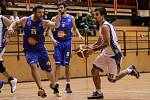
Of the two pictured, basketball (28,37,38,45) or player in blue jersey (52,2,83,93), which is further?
player in blue jersey (52,2,83,93)

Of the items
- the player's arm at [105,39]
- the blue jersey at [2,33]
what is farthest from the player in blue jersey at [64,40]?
the player's arm at [105,39]

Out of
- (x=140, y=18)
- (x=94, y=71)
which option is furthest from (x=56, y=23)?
(x=140, y=18)

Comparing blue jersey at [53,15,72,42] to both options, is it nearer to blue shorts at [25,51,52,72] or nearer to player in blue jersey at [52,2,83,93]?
player in blue jersey at [52,2,83,93]

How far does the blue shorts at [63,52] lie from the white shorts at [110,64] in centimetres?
179

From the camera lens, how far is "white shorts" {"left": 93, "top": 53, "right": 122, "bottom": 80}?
333 inches

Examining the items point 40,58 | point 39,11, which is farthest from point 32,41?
point 39,11

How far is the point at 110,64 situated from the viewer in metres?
8.50

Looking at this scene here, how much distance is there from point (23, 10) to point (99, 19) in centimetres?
1045

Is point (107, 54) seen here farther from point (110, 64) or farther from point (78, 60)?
point (78, 60)

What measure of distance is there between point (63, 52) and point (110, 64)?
2062 millimetres

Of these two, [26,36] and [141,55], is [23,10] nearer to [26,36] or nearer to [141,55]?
[141,55]

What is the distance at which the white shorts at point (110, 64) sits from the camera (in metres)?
8.46

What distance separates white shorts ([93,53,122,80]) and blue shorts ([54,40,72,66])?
1.79 meters

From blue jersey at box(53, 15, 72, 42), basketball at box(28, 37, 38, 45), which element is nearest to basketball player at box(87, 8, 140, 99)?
basketball at box(28, 37, 38, 45)
